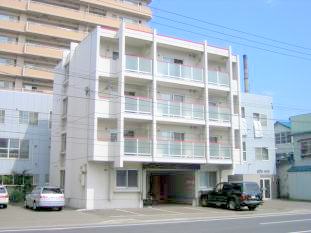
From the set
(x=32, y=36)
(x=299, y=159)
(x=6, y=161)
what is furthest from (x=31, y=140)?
(x=299, y=159)

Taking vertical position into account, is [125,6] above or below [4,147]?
above

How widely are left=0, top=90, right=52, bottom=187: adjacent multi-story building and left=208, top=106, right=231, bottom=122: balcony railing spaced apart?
16514 millimetres

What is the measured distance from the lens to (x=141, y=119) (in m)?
30.8

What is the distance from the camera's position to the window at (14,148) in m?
39.4

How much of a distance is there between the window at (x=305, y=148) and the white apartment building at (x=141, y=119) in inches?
418

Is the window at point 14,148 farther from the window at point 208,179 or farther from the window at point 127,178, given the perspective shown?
the window at point 208,179

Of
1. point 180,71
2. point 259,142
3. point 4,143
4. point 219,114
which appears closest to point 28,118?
point 4,143

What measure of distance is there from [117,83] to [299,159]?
22660 millimetres

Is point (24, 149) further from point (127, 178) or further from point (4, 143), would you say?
point (127, 178)

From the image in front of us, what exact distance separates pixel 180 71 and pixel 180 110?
3180 millimetres

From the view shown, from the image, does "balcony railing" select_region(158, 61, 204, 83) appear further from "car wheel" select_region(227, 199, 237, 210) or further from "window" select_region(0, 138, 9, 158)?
"window" select_region(0, 138, 9, 158)

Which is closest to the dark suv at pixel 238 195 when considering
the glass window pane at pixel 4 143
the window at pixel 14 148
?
the window at pixel 14 148

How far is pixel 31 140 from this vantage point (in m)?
40.7

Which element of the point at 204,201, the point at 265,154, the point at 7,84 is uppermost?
the point at 7,84
